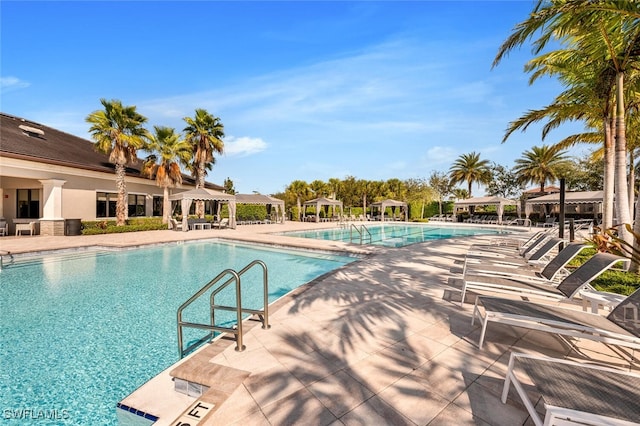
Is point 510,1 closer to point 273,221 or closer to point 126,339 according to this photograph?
point 126,339

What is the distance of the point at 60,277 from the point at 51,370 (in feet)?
20.5

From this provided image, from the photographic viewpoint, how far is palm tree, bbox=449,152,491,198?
38.1 meters

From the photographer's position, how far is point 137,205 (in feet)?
72.9

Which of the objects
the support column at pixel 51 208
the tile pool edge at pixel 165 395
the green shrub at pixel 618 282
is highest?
the support column at pixel 51 208

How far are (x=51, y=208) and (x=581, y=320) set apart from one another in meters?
21.9

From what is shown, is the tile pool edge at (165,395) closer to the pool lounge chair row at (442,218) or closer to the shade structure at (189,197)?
the shade structure at (189,197)

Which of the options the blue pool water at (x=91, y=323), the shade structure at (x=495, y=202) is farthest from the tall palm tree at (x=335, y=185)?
the blue pool water at (x=91, y=323)

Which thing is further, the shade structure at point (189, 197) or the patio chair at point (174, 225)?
the patio chair at point (174, 225)

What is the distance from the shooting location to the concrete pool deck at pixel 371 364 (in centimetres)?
238

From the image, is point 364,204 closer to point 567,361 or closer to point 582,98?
point 582,98

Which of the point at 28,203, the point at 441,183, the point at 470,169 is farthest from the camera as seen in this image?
the point at 441,183

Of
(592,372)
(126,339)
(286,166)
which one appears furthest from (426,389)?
(286,166)

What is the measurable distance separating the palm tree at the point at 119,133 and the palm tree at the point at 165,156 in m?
1.47

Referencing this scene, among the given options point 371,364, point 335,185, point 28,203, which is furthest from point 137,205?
point 335,185
